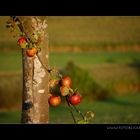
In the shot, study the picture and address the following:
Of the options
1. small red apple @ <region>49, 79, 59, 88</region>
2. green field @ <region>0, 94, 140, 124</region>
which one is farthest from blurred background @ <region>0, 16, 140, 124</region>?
small red apple @ <region>49, 79, 59, 88</region>

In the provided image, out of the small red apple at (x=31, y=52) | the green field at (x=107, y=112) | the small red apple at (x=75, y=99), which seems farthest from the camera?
the green field at (x=107, y=112)

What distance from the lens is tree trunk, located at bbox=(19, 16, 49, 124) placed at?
3672mm

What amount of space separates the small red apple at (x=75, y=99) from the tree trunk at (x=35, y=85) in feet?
0.62

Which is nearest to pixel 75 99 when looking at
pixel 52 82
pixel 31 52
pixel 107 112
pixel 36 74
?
pixel 52 82

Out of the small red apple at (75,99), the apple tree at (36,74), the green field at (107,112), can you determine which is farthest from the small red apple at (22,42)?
the green field at (107,112)

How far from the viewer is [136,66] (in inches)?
389

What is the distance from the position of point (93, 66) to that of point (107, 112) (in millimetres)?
1970

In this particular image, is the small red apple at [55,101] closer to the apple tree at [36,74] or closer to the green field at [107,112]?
the apple tree at [36,74]

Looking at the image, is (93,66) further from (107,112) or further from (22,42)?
(22,42)

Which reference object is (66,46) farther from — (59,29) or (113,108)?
(113,108)

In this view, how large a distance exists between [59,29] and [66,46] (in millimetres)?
416

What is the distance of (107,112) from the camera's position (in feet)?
26.3

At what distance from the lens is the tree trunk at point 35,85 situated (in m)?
3.67

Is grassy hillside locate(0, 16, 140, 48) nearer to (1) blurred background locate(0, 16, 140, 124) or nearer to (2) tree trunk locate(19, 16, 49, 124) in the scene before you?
(1) blurred background locate(0, 16, 140, 124)
